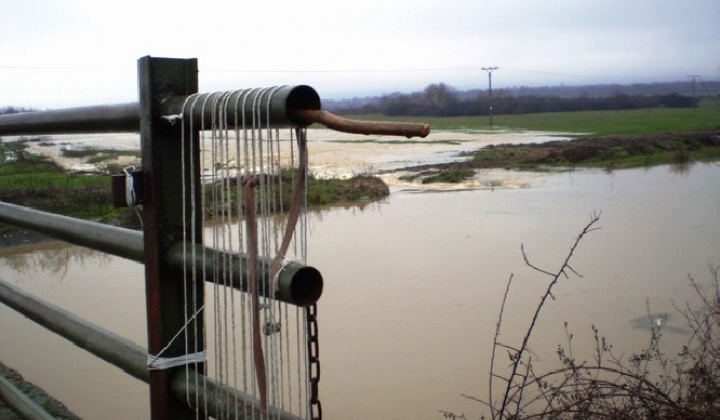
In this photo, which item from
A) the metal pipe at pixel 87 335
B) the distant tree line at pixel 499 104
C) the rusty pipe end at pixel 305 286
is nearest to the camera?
the rusty pipe end at pixel 305 286

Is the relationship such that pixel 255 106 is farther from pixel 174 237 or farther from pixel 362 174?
pixel 362 174

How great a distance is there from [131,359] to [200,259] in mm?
488

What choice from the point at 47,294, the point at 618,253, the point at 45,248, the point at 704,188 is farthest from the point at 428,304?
the point at 704,188

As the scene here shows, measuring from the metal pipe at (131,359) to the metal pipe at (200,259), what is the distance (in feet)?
0.70

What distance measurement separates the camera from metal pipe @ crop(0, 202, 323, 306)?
121 centimetres

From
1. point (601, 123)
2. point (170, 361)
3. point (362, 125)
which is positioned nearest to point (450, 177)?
point (170, 361)

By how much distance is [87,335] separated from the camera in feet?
6.89

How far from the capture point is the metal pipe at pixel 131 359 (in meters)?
1.41

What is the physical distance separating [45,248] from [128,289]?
127 inches

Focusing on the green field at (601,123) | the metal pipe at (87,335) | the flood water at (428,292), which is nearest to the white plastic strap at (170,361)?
the metal pipe at (87,335)

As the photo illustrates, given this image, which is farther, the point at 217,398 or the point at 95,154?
the point at 95,154

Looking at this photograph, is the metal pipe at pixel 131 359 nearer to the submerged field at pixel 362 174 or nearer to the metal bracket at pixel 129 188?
the metal bracket at pixel 129 188

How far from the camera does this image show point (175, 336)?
1.57m

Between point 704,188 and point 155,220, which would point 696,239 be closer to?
point 704,188
